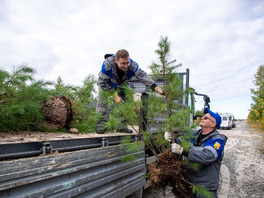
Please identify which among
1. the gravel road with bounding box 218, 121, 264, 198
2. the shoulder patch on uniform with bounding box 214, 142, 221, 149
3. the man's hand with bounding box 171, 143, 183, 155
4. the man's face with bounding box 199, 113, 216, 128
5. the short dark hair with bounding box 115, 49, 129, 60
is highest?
the short dark hair with bounding box 115, 49, 129, 60

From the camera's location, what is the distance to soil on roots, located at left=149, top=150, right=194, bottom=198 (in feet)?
6.81

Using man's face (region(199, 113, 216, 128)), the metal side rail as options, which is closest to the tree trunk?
the metal side rail

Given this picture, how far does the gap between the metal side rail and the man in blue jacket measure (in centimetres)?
77

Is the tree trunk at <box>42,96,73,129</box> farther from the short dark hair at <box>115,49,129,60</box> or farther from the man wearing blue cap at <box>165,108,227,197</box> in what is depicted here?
the man wearing blue cap at <box>165,108,227,197</box>

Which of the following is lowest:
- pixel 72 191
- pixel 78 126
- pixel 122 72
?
pixel 72 191

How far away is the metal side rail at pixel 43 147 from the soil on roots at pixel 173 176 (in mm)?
675

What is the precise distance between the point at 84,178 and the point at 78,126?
131 centimetres

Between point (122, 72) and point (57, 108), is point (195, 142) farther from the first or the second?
point (57, 108)

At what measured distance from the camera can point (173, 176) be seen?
2070 millimetres

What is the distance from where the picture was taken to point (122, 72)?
10.4ft

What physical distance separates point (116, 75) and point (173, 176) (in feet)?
5.58

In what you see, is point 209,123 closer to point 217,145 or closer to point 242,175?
point 217,145

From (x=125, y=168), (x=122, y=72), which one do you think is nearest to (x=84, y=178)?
(x=125, y=168)

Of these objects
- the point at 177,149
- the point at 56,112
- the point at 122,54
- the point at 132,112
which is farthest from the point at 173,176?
the point at 122,54
